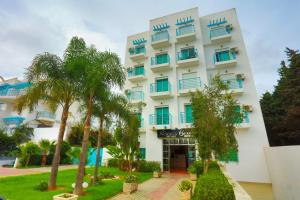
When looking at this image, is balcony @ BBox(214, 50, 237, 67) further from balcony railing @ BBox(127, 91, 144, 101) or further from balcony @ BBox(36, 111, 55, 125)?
balcony @ BBox(36, 111, 55, 125)

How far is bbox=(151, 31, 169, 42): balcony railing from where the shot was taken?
800 inches

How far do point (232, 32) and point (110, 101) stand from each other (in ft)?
49.6

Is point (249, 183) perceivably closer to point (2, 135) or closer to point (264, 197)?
point (264, 197)

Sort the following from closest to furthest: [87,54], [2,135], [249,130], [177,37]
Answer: [87,54], [249,130], [177,37], [2,135]

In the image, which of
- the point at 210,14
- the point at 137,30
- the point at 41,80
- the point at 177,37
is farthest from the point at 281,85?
the point at 41,80

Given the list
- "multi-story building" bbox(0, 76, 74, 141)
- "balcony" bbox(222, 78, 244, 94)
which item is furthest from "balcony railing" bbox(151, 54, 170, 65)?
"multi-story building" bbox(0, 76, 74, 141)

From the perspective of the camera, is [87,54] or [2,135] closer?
[87,54]

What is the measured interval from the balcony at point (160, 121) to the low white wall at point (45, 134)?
15.4 metres

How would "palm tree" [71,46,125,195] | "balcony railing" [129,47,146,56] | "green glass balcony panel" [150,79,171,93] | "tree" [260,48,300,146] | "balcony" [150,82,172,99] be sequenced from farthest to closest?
"balcony railing" [129,47,146,56] < "green glass balcony panel" [150,79,171,93] < "balcony" [150,82,172,99] < "tree" [260,48,300,146] < "palm tree" [71,46,125,195]

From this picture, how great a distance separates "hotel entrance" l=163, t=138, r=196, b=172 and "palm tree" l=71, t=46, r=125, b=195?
1068cm

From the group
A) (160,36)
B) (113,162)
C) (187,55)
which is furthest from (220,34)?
(113,162)

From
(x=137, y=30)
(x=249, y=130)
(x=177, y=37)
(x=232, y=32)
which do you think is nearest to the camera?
(x=249, y=130)

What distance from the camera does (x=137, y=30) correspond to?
23.4m

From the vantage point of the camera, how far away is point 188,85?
59.1 ft
